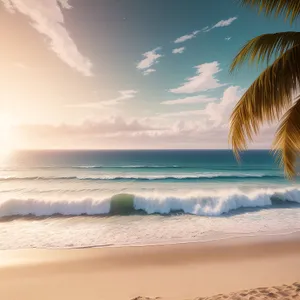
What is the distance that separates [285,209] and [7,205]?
15.7 meters

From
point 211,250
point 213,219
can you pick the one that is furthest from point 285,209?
point 211,250

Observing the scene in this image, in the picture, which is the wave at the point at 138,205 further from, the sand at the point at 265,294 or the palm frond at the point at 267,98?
the palm frond at the point at 267,98

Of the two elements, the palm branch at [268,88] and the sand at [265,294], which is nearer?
the palm branch at [268,88]

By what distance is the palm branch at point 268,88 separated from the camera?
→ 3.08 metres

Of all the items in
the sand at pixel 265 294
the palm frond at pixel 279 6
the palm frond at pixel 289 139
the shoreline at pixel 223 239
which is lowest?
the shoreline at pixel 223 239

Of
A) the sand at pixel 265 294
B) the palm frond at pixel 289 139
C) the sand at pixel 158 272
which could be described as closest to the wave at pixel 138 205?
the sand at pixel 158 272

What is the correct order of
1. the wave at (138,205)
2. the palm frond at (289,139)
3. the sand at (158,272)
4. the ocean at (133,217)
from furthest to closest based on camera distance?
the wave at (138,205), the ocean at (133,217), the sand at (158,272), the palm frond at (289,139)

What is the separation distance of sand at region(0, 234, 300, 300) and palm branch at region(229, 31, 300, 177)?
10.7 ft

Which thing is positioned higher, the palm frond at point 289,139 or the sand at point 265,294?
the palm frond at point 289,139

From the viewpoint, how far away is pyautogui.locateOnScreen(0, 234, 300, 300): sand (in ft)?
16.0

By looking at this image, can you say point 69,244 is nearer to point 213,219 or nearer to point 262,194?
point 213,219

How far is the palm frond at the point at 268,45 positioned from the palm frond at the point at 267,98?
0.18m

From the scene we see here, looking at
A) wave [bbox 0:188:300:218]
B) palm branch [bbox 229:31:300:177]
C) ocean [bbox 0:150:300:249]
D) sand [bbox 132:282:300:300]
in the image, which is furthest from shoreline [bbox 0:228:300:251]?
palm branch [bbox 229:31:300:177]

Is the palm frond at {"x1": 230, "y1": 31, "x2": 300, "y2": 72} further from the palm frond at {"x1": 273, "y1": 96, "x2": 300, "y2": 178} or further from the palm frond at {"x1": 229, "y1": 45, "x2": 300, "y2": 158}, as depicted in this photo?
the palm frond at {"x1": 273, "y1": 96, "x2": 300, "y2": 178}
